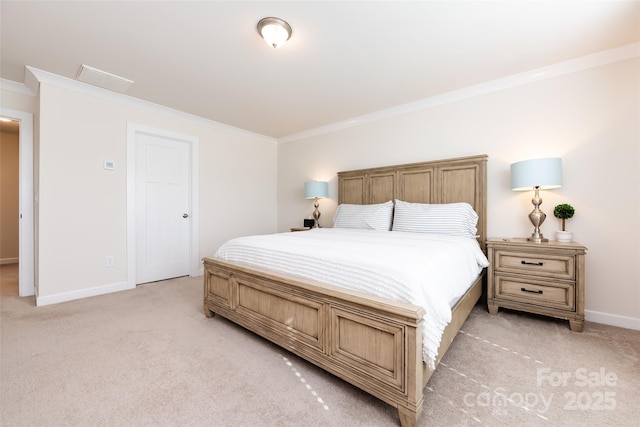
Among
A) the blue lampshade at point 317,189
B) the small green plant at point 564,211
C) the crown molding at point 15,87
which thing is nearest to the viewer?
the small green plant at point 564,211

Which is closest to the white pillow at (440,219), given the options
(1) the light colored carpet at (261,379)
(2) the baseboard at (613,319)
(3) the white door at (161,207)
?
(1) the light colored carpet at (261,379)

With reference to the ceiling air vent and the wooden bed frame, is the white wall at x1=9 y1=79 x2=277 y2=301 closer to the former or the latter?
the ceiling air vent

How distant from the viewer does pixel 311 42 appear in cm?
219

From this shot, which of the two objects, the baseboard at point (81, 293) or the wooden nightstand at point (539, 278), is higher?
the wooden nightstand at point (539, 278)

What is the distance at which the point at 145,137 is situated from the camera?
353 cm

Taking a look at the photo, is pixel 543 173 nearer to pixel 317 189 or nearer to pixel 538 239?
pixel 538 239

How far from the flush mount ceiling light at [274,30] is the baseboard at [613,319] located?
352 centimetres

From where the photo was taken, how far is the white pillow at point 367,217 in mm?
3180

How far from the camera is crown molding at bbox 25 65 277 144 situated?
8.77ft

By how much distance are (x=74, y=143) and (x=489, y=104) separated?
4.54 meters

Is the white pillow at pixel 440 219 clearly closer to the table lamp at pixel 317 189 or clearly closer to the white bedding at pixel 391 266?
the white bedding at pixel 391 266

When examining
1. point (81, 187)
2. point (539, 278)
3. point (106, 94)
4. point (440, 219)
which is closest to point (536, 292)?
point (539, 278)

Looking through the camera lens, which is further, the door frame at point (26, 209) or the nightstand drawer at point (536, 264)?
the door frame at point (26, 209)

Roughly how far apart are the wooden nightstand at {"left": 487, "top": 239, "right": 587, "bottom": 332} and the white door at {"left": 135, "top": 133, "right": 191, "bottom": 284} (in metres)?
3.91
